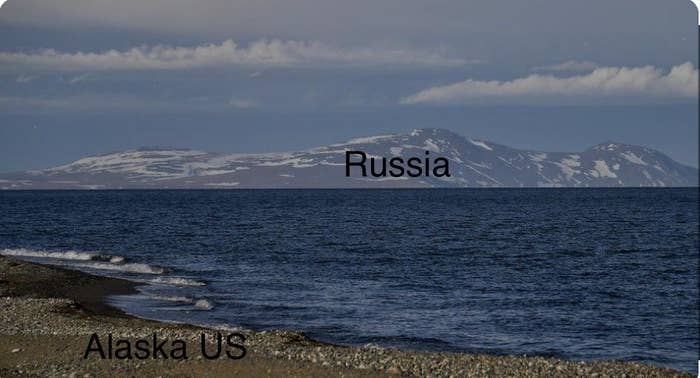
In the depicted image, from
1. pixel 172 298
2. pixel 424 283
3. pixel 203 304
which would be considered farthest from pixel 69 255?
pixel 203 304

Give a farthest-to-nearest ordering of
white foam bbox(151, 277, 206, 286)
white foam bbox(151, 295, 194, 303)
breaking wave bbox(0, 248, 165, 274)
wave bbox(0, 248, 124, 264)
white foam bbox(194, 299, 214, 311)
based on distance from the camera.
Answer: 1. wave bbox(0, 248, 124, 264)
2. breaking wave bbox(0, 248, 165, 274)
3. white foam bbox(151, 277, 206, 286)
4. white foam bbox(151, 295, 194, 303)
5. white foam bbox(194, 299, 214, 311)

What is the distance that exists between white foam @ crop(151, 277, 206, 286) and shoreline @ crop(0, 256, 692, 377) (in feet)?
47.8

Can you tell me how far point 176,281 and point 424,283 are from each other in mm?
13230

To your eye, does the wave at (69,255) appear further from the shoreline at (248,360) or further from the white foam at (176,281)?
the shoreline at (248,360)

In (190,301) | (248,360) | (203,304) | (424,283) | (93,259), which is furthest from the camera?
(93,259)

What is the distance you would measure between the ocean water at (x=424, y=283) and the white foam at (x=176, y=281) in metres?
0.06

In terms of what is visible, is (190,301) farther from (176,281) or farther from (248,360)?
(248,360)

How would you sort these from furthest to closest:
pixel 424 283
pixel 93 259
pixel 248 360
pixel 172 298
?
1. pixel 93 259
2. pixel 424 283
3. pixel 172 298
4. pixel 248 360

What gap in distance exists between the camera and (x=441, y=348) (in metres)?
27.8

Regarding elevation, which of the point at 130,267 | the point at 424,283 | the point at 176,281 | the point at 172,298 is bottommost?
the point at 424,283

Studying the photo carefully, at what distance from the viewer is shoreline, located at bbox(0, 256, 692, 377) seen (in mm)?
18422

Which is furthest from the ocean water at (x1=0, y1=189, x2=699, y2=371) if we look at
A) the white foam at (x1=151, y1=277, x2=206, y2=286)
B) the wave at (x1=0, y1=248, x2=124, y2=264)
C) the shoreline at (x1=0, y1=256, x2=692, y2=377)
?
the shoreline at (x1=0, y1=256, x2=692, y2=377)

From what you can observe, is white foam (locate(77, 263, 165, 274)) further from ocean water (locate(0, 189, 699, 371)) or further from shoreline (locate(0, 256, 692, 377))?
shoreline (locate(0, 256, 692, 377))

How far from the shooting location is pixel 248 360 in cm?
1936
